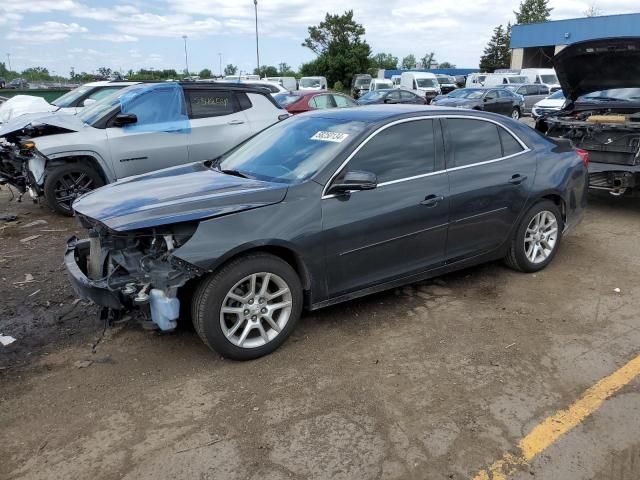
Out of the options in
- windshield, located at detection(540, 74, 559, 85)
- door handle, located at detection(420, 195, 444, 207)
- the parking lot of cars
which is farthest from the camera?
windshield, located at detection(540, 74, 559, 85)

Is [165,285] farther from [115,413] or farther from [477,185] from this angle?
[477,185]

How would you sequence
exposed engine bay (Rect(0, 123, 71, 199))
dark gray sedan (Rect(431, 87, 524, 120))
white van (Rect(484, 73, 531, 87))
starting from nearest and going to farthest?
exposed engine bay (Rect(0, 123, 71, 199)), dark gray sedan (Rect(431, 87, 524, 120)), white van (Rect(484, 73, 531, 87))

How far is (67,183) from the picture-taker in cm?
721

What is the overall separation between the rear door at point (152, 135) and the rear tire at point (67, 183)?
14.2 inches

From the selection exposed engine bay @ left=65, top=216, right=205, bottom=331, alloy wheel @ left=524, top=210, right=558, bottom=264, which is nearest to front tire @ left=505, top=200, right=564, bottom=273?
alloy wheel @ left=524, top=210, right=558, bottom=264

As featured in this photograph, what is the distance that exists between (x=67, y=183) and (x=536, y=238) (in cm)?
599

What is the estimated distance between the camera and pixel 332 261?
368 centimetres

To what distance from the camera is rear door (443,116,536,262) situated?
4.29 m

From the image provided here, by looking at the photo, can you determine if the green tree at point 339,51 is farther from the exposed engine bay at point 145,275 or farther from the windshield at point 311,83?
the exposed engine bay at point 145,275

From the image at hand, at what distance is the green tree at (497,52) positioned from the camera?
6681 centimetres

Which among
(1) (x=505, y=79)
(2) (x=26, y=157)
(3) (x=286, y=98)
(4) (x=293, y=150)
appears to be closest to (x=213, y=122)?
(2) (x=26, y=157)

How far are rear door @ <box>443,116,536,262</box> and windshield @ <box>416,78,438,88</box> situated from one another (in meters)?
26.5

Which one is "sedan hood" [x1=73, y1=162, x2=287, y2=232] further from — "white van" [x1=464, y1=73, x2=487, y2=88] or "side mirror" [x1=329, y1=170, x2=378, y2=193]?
"white van" [x1=464, y1=73, x2=487, y2=88]

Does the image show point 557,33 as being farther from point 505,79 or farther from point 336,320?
point 336,320
